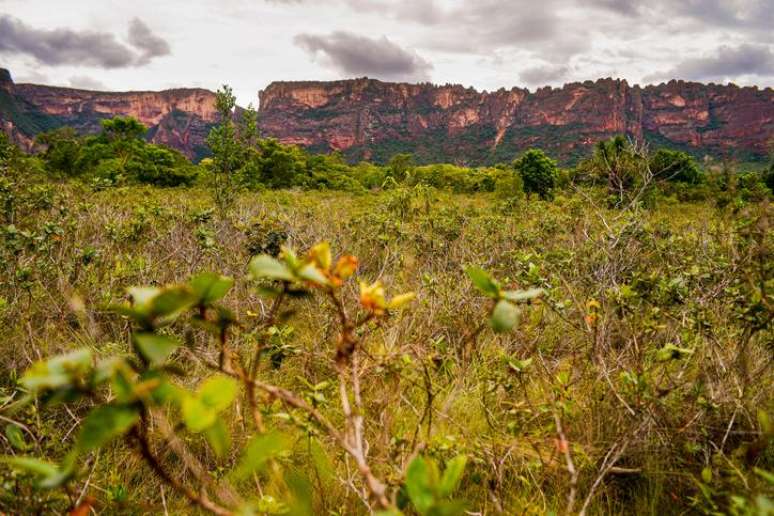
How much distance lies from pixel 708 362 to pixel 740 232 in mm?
753

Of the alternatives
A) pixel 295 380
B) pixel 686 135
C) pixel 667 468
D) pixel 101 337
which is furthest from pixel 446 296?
pixel 686 135

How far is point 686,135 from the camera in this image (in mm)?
122312

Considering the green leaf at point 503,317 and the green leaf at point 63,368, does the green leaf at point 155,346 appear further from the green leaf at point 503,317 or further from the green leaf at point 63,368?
the green leaf at point 503,317

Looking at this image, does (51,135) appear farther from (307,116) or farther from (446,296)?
(307,116)

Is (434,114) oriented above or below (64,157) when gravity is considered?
above

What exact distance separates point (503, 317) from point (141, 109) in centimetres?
16760

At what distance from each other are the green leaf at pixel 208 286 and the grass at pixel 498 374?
0.44 feet

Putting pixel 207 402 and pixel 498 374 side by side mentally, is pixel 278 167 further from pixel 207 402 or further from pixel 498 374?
pixel 207 402

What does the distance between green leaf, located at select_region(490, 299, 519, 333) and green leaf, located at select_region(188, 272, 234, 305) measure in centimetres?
34

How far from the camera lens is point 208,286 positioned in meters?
0.52

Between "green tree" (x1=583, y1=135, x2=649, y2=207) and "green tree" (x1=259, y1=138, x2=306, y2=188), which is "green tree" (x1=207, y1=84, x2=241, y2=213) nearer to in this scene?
"green tree" (x1=583, y1=135, x2=649, y2=207)

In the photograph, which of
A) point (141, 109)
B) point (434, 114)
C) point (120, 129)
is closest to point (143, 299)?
point (120, 129)

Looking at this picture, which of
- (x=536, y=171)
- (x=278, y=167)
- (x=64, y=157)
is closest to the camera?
(x=64, y=157)

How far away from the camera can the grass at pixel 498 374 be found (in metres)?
1.65
